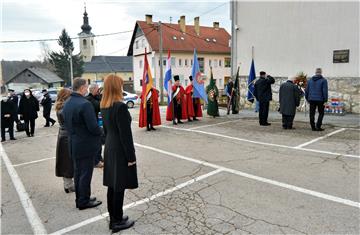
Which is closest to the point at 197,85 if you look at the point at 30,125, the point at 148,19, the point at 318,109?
the point at 318,109

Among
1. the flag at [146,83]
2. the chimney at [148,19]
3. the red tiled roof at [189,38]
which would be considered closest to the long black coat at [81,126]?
the flag at [146,83]

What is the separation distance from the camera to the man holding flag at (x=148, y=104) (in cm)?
1073

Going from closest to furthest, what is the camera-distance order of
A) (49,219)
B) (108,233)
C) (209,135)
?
(108,233) → (49,219) → (209,135)

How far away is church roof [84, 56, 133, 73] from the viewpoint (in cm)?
7994

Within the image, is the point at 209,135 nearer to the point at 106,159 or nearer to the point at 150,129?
the point at 150,129

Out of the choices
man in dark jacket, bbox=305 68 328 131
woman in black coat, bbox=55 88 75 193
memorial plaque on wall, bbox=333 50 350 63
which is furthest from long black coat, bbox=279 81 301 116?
woman in black coat, bbox=55 88 75 193

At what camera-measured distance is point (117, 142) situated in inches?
144

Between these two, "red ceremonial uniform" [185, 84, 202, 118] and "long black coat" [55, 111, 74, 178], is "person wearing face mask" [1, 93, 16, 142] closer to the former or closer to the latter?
"red ceremonial uniform" [185, 84, 202, 118]

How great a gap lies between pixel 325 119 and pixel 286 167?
254 inches

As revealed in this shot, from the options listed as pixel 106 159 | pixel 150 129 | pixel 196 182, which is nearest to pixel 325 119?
pixel 150 129

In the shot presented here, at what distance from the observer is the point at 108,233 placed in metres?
3.83

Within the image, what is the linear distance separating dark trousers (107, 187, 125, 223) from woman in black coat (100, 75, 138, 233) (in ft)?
0.04

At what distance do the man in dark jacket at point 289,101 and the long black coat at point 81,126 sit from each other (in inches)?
276

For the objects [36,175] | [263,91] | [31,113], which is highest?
[263,91]
